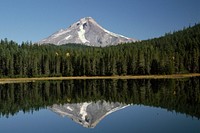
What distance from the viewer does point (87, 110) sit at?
51.0m

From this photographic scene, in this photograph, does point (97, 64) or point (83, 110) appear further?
point (97, 64)

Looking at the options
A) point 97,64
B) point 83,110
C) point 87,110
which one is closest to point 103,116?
point 87,110

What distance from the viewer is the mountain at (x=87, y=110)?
44.2 metres

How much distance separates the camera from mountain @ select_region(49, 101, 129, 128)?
44.2m

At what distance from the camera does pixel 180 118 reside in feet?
128

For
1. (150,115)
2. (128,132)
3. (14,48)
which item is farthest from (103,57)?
(128,132)

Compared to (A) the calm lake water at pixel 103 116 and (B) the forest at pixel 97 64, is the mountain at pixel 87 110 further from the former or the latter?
(B) the forest at pixel 97 64

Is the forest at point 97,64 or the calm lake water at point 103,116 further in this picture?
the forest at point 97,64

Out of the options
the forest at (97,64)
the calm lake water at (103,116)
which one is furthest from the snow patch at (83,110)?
the forest at (97,64)

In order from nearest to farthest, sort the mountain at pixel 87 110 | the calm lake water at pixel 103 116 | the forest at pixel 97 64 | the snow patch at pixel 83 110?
1. the calm lake water at pixel 103 116
2. the mountain at pixel 87 110
3. the snow patch at pixel 83 110
4. the forest at pixel 97 64

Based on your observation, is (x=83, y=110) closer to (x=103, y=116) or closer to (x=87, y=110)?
(x=87, y=110)

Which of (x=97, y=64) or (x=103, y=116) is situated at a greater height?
(x=97, y=64)

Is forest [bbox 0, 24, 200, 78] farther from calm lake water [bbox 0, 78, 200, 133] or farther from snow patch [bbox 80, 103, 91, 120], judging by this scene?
snow patch [bbox 80, 103, 91, 120]

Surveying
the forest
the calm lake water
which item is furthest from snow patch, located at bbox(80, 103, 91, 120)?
the forest
